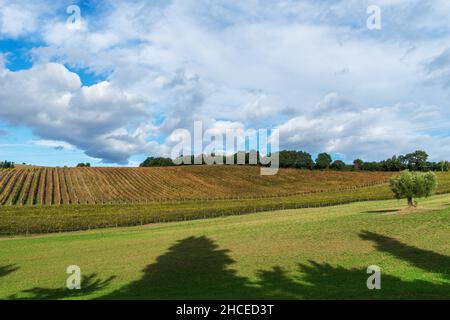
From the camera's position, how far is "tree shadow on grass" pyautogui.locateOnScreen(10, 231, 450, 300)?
1616cm

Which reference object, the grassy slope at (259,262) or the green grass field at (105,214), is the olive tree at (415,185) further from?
the green grass field at (105,214)

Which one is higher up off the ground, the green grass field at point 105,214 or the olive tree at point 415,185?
the olive tree at point 415,185

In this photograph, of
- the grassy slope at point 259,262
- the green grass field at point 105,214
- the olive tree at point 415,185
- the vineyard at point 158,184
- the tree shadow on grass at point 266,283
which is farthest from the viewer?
the vineyard at point 158,184

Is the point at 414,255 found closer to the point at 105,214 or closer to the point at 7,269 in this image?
the point at 7,269

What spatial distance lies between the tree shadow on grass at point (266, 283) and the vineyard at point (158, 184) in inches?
2791

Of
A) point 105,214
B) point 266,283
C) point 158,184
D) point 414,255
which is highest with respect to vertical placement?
point 158,184

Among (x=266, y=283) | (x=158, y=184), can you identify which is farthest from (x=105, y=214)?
(x=266, y=283)

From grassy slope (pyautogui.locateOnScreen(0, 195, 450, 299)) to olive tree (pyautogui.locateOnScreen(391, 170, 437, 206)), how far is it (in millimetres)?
5998

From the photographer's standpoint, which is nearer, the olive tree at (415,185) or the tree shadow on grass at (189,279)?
the tree shadow on grass at (189,279)

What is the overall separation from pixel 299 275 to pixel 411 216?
77.6 ft

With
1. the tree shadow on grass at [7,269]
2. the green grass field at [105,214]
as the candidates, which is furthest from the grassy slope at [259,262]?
the green grass field at [105,214]

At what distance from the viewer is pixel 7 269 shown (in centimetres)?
2983

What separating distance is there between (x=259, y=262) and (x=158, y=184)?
3733 inches

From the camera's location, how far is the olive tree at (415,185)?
45.2 meters
